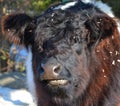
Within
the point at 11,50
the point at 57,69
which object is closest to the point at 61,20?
the point at 57,69

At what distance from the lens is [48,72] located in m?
4.93

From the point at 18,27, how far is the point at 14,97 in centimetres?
469

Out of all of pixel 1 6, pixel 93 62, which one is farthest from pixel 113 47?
pixel 1 6

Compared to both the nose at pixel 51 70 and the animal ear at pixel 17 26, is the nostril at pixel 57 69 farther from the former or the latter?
the animal ear at pixel 17 26

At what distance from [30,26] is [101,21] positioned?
87 centimetres

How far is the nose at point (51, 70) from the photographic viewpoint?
4.92 m

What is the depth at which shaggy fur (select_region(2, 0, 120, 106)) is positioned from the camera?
5.22 metres

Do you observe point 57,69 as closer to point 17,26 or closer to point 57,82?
point 57,82

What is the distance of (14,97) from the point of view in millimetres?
10383

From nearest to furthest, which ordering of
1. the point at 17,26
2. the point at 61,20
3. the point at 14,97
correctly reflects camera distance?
the point at 61,20
the point at 17,26
the point at 14,97

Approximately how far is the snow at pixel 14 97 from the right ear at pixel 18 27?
354cm

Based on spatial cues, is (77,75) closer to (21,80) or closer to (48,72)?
(48,72)

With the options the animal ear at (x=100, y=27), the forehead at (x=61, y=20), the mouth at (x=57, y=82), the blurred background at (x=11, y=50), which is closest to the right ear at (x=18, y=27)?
the forehead at (x=61, y=20)

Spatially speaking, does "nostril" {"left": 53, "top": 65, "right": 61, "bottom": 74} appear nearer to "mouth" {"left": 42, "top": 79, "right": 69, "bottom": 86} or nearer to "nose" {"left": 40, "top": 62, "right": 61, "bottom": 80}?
"nose" {"left": 40, "top": 62, "right": 61, "bottom": 80}
